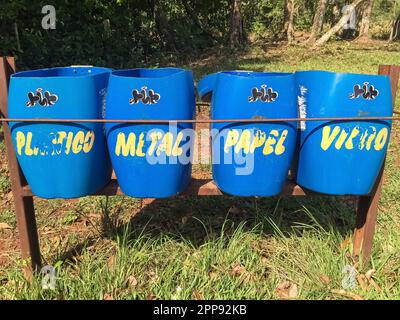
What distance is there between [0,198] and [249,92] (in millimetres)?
2193

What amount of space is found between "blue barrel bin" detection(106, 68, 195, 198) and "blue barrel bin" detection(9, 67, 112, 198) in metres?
0.08

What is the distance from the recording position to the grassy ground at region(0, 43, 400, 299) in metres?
2.09

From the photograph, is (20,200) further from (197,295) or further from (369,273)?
(369,273)

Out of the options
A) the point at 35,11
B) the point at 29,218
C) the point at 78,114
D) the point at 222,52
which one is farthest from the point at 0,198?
the point at 222,52

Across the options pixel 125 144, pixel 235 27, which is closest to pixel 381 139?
pixel 125 144

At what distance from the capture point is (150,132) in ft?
5.66

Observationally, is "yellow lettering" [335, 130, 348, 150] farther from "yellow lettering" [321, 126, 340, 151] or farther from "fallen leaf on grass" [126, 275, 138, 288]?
"fallen leaf on grass" [126, 275, 138, 288]

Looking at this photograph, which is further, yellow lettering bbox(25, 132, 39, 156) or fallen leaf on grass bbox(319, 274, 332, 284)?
fallen leaf on grass bbox(319, 274, 332, 284)

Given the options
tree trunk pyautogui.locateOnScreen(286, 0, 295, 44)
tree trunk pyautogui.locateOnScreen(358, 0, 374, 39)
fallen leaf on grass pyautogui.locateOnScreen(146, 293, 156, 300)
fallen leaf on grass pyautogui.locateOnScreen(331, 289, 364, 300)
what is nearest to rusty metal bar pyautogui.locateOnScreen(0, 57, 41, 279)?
fallen leaf on grass pyautogui.locateOnScreen(146, 293, 156, 300)

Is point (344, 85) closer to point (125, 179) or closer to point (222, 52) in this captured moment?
point (125, 179)

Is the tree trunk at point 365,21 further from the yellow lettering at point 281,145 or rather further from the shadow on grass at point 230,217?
the yellow lettering at point 281,145

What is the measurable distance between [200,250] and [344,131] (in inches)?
39.0

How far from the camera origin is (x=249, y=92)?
67.9 inches

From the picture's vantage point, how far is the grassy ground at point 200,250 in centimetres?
209
